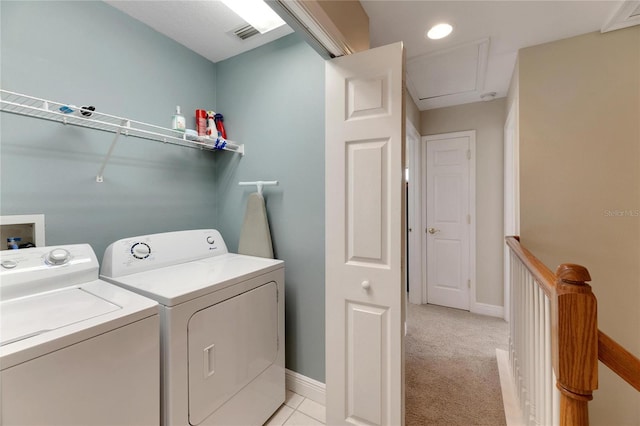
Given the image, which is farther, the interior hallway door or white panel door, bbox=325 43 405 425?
the interior hallway door

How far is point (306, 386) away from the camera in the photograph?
1863mm

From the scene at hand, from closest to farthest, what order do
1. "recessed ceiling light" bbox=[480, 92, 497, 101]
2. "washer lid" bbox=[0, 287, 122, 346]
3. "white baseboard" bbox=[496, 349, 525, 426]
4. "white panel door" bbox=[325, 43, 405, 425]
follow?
"washer lid" bbox=[0, 287, 122, 346], "white panel door" bbox=[325, 43, 405, 425], "white baseboard" bbox=[496, 349, 525, 426], "recessed ceiling light" bbox=[480, 92, 497, 101]

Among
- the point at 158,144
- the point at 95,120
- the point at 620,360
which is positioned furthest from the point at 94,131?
the point at 620,360

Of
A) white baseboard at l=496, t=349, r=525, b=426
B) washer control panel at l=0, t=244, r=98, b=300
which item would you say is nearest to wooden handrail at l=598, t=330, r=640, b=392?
white baseboard at l=496, t=349, r=525, b=426

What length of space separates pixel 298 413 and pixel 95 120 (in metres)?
2.11

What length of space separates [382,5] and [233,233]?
186cm

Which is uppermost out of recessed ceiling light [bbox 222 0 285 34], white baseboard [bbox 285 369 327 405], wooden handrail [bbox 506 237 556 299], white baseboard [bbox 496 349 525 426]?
recessed ceiling light [bbox 222 0 285 34]

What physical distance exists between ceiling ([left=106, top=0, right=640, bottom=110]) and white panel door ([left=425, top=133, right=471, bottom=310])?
1119 millimetres

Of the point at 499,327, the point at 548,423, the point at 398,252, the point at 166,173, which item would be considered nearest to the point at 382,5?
the point at 398,252

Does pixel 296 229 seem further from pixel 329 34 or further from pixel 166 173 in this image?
pixel 329 34

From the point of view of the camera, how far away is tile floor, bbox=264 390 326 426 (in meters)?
1.65

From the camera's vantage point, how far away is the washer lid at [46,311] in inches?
34.1

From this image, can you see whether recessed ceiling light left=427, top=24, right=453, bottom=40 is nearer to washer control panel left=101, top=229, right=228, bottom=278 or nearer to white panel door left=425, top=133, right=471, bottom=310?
white panel door left=425, top=133, right=471, bottom=310

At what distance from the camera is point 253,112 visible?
2.07 m
